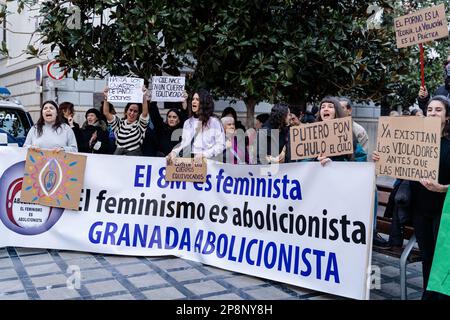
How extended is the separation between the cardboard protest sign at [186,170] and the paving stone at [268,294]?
130cm

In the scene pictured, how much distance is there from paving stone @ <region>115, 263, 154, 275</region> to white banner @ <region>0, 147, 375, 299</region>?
0.29 metres

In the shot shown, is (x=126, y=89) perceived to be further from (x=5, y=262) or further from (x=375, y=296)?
(x=375, y=296)

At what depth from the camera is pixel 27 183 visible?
5430 millimetres

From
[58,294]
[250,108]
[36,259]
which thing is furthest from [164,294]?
[250,108]

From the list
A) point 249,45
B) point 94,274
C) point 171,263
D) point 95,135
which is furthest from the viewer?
point 95,135

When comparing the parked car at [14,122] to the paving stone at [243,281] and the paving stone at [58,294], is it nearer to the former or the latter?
the paving stone at [58,294]

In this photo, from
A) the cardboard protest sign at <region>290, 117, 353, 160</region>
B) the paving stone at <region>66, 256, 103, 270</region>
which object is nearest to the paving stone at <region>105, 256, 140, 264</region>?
the paving stone at <region>66, 256, 103, 270</region>

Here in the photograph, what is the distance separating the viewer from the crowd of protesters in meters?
3.67

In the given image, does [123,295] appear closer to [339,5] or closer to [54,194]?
[54,194]

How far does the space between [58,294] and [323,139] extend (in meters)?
2.63

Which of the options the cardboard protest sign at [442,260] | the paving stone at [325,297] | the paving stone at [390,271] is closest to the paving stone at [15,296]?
the paving stone at [325,297]

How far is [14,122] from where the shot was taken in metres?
8.53

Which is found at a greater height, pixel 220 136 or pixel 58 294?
pixel 220 136

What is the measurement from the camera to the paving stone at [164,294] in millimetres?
4062
